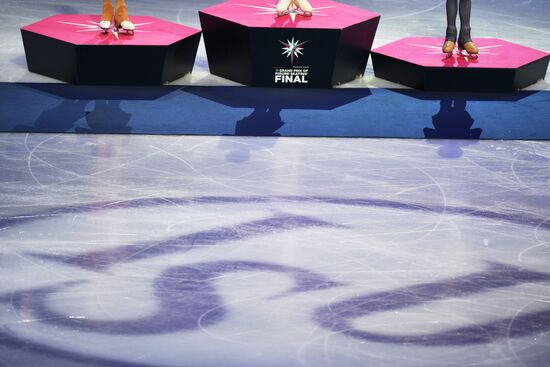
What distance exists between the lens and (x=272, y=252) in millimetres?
5406

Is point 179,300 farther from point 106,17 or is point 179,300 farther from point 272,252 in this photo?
point 106,17

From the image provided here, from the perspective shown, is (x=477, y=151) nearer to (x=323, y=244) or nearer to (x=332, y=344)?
(x=323, y=244)

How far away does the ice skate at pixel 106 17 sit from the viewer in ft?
26.0

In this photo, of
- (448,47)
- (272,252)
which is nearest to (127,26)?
(448,47)

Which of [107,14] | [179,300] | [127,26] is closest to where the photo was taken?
[179,300]

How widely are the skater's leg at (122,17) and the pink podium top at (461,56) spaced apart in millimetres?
1930

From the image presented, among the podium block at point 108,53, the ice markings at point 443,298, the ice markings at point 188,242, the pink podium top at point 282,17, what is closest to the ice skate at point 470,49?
the pink podium top at point 282,17

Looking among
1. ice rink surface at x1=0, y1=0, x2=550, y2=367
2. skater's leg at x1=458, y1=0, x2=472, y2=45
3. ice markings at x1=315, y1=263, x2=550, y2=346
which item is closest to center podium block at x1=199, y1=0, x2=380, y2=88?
skater's leg at x1=458, y1=0, x2=472, y2=45

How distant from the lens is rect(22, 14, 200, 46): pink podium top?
25.6 feet

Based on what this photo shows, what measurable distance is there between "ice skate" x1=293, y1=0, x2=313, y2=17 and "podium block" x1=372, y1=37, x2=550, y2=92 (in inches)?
23.9

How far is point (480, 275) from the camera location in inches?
206

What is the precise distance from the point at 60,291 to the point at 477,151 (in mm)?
3238

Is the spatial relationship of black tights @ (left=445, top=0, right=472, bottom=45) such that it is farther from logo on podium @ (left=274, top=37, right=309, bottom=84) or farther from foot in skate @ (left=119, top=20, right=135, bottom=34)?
foot in skate @ (left=119, top=20, right=135, bottom=34)

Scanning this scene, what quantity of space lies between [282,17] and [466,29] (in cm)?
142
